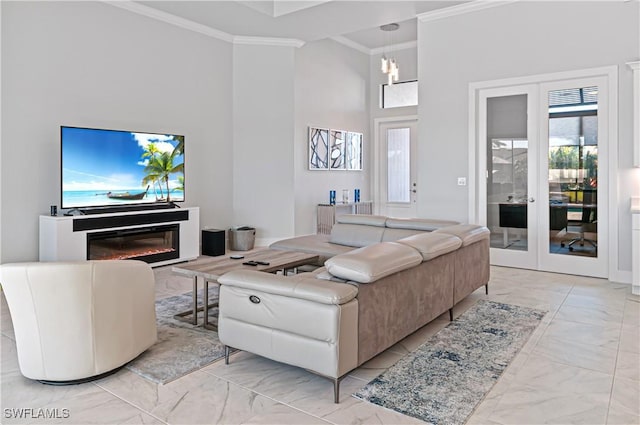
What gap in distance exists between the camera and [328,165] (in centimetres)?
827

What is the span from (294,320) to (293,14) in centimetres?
482

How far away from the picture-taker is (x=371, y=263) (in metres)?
2.50

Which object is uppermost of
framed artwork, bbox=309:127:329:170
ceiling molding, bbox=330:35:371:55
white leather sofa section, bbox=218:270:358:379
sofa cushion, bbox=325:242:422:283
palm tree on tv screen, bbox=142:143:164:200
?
ceiling molding, bbox=330:35:371:55

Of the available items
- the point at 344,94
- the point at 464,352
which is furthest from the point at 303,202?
the point at 464,352

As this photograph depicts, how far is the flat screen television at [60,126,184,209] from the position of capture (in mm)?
4977

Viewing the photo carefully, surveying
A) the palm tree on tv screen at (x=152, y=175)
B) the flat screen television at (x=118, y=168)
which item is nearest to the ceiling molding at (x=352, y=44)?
the flat screen television at (x=118, y=168)

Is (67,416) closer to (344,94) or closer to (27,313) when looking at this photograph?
(27,313)

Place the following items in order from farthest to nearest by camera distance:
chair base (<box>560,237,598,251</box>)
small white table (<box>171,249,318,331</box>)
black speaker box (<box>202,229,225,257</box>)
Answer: black speaker box (<box>202,229,225,257</box>), chair base (<box>560,237,598,251</box>), small white table (<box>171,249,318,331</box>)

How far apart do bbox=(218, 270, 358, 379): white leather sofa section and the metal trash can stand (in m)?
4.16

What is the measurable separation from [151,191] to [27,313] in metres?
3.56

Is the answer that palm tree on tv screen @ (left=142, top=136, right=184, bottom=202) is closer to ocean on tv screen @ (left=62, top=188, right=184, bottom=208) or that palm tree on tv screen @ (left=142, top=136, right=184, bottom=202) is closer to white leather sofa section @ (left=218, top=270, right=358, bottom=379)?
ocean on tv screen @ (left=62, top=188, right=184, bottom=208)

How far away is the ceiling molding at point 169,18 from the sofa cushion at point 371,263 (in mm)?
4671

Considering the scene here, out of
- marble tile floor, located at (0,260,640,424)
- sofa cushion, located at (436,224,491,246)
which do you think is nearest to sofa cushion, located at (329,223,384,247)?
sofa cushion, located at (436,224,491,246)

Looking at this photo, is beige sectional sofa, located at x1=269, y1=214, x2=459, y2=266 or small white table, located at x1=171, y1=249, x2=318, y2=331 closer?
small white table, located at x1=171, y1=249, x2=318, y2=331
